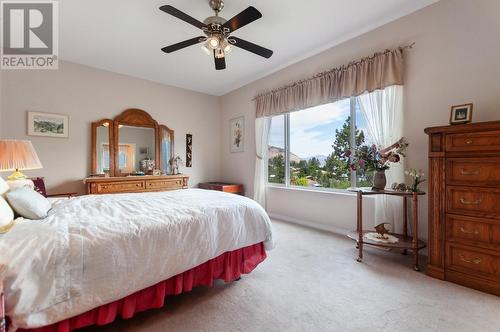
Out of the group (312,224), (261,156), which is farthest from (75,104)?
(312,224)

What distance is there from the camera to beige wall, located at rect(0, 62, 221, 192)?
3.38 metres

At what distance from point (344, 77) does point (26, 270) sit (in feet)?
12.0

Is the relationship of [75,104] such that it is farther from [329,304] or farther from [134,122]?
[329,304]

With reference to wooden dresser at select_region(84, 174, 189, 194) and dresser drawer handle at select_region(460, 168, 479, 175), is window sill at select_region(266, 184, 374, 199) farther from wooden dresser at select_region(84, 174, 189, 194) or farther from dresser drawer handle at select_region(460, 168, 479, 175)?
wooden dresser at select_region(84, 174, 189, 194)

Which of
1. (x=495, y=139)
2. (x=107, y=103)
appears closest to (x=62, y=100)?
(x=107, y=103)

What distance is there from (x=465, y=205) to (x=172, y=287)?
2494mm

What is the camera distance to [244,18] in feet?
6.84

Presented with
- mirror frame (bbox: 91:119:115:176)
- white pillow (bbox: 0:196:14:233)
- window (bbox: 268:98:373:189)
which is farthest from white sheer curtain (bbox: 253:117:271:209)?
white pillow (bbox: 0:196:14:233)

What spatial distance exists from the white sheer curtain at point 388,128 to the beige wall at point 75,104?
3766mm

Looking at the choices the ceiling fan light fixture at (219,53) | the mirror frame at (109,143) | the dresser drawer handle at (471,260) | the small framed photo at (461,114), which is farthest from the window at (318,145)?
the mirror frame at (109,143)

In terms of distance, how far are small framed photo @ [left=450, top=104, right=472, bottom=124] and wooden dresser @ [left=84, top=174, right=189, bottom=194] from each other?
420cm

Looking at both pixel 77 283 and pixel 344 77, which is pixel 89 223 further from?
pixel 344 77

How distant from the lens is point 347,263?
2.42 m

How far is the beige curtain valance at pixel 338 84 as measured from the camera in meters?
2.71
